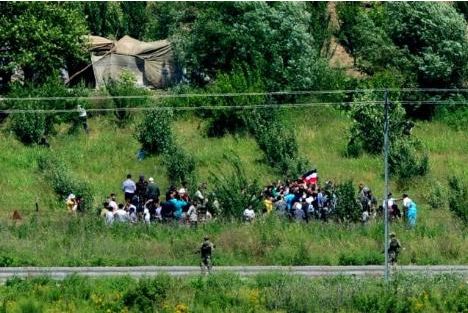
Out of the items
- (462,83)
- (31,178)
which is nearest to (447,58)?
(462,83)

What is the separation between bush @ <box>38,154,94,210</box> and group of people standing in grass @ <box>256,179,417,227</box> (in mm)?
5695

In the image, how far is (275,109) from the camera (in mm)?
52281

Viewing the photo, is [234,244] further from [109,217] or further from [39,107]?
[39,107]

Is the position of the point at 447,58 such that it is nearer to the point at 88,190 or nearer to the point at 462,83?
the point at 462,83

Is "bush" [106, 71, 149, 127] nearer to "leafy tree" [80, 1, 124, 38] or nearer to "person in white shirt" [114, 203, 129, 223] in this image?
"person in white shirt" [114, 203, 129, 223]

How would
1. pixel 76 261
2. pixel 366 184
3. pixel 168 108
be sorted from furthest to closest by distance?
1. pixel 168 108
2. pixel 366 184
3. pixel 76 261

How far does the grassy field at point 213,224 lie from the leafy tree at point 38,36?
3.30 m

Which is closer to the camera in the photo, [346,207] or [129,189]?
[346,207]

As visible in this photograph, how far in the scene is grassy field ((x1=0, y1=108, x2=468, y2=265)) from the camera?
3862 cm

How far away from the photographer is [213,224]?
40.3 m

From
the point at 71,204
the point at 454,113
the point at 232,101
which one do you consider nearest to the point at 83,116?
the point at 232,101

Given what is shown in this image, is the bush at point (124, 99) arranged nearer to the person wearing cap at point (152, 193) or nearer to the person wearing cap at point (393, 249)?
the person wearing cap at point (152, 193)

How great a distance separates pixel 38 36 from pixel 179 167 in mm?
10758

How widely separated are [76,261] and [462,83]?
23.0 meters
